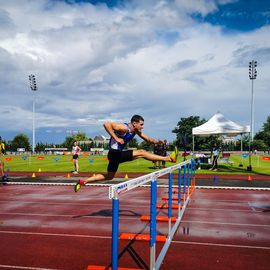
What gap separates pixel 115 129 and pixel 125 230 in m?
1.98

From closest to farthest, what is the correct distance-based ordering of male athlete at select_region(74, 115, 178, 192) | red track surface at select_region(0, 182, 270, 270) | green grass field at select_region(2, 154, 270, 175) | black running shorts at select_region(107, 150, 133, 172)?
red track surface at select_region(0, 182, 270, 270) → male athlete at select_region(74, 115, 178, 192) → black running shorts at select_region(107, 150, 133, 172) → green grass field at select_region(2, 154, 270, 175)

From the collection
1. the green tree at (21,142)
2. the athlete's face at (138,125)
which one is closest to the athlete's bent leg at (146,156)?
the athlete's face at (138,125)

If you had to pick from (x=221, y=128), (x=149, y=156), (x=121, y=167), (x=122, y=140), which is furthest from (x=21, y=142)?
(x=122, y=140)

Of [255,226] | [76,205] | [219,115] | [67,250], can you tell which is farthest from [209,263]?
[219,115]

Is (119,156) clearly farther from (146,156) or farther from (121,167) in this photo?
(121,167)

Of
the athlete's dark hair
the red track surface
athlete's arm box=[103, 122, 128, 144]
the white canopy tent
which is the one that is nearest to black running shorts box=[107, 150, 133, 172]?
athlete's arm box=[103, 122, 128, 144]

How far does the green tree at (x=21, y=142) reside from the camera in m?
113

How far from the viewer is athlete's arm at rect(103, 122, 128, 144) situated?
543 centimetres

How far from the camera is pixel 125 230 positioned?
19.7ft

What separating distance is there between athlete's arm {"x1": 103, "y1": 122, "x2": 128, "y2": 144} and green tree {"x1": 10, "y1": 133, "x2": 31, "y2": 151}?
114 metres

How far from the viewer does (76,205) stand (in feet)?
28.8

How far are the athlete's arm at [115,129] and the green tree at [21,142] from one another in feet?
373

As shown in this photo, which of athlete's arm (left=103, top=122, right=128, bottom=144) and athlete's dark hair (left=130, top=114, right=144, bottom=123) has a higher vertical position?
athlete's dark hair (left=130, top=114, right=144, bottom=123)

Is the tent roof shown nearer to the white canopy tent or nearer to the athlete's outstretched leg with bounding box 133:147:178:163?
the white canopy tent
